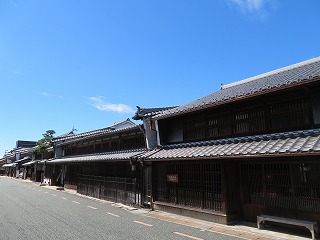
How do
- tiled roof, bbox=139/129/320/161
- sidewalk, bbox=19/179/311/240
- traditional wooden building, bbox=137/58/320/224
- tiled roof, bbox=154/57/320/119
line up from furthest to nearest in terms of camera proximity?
1. tiled roof, bbox=154/57/320/119
2. traditional wooden building, bbox=137/58/320/224
3. sidewalk, bbox=19/179/311/240
4. tiled roof, bbox=139/129/320/161

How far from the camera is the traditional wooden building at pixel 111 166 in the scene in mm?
17469

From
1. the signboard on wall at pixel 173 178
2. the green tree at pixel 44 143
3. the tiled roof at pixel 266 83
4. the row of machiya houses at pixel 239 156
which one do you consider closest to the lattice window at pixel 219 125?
the row of machiya houses at pixel 239 156

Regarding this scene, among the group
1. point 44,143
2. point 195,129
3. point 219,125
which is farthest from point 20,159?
point 219,125

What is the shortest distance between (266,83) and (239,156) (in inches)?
209

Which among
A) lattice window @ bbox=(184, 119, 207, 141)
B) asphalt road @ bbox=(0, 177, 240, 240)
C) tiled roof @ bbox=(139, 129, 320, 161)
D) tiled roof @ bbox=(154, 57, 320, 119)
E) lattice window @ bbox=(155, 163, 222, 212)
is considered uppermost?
tiled roof @ bbox=(154, 57, 320, 119)

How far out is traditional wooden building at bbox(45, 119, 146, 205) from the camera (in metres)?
17.5

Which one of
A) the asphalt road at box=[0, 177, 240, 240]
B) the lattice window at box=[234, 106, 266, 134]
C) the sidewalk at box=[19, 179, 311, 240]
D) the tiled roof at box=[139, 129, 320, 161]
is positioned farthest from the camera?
the lattice window at box=[234, 106, 266, 134]

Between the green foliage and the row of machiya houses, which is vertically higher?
the green foliage

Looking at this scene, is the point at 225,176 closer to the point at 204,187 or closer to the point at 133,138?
the point at 204,187

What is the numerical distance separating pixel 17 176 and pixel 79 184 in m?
45.4

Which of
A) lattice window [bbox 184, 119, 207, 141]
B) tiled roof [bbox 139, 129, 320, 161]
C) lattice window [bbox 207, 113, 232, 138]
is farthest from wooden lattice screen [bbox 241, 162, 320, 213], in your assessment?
lattice window [bbox 184, 119, 207, 141]

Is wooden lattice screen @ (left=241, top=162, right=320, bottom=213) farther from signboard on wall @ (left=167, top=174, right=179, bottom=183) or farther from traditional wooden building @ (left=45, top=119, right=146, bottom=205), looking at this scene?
traditional wooden building @ (left=45, top=119, right=146, bottom=205)

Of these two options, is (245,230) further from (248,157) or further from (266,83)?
(266,83)

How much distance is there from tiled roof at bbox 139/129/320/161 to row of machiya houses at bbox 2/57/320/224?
3 centimetres
